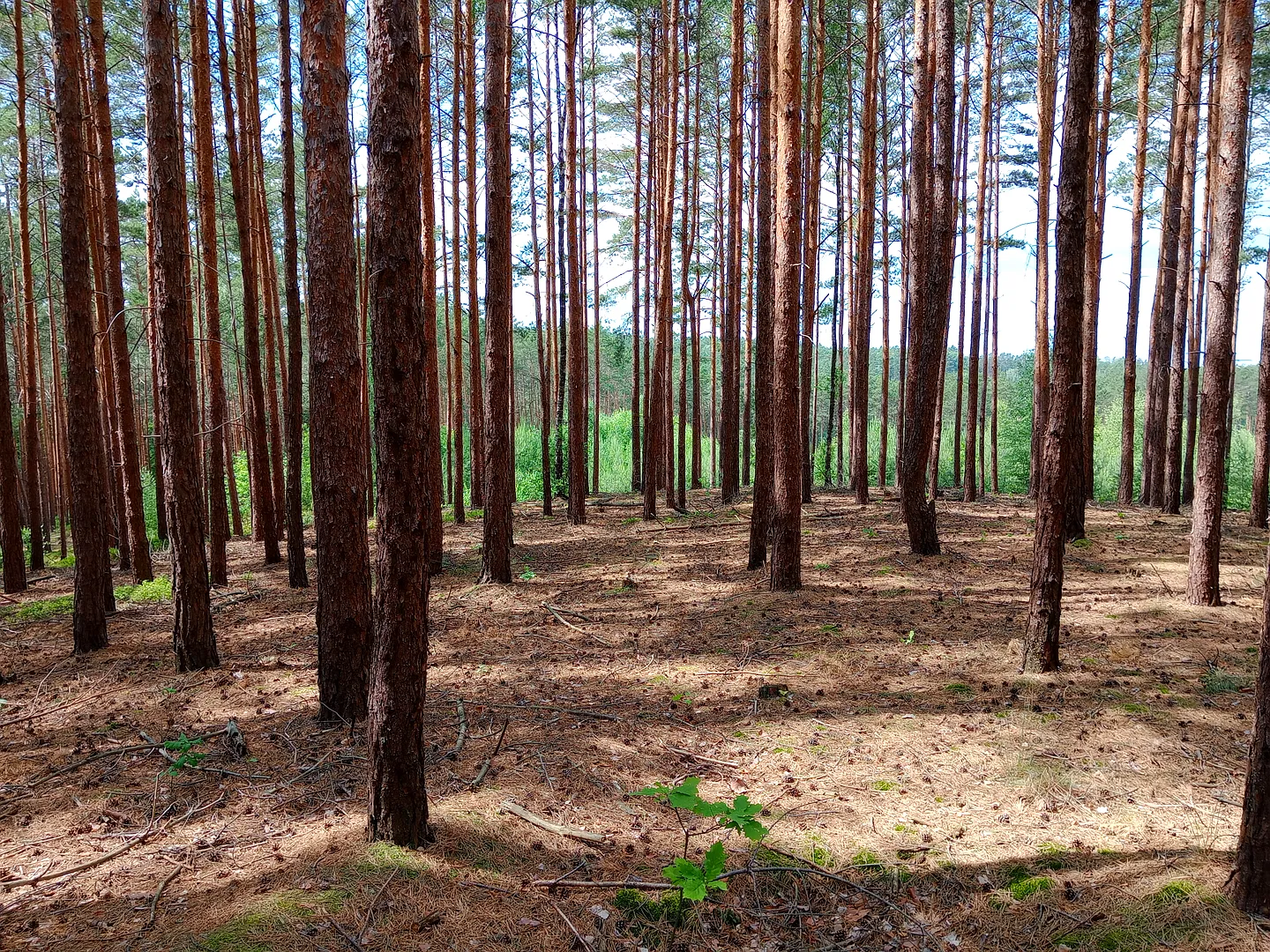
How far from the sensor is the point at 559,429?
1773 cm

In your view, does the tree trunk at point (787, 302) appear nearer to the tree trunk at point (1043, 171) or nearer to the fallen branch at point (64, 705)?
the fallen branch at point (64, 705)

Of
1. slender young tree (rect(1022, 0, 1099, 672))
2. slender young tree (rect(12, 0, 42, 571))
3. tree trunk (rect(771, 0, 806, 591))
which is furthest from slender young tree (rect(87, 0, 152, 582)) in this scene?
slender young tree (rect(1022, 0, 1099, 672))

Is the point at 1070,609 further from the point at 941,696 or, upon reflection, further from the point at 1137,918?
the point at 1137,918

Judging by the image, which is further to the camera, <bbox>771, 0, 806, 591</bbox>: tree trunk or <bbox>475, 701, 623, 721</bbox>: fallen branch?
<bbox>771, 0, 806, 591</bbox>: tree trunk

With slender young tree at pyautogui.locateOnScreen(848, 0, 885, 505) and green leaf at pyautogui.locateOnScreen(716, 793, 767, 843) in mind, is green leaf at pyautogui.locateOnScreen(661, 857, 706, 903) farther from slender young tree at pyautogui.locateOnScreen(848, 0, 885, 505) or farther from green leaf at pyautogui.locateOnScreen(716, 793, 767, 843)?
slender young tree at pyautogui.locateOnScreen(848, 0, 885, 505)

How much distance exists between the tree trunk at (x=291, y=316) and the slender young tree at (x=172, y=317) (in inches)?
103

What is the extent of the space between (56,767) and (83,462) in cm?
390

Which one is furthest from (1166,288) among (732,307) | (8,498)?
(8,498)

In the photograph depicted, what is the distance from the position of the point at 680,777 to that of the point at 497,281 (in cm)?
617

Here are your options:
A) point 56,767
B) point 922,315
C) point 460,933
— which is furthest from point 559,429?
point 460,933

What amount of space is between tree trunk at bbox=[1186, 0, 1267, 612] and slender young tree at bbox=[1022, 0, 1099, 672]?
8.69 ft

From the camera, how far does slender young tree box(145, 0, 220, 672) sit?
5.79 m

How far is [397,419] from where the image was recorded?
10.3ft

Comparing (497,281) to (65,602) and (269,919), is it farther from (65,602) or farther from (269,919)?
(65,602)
